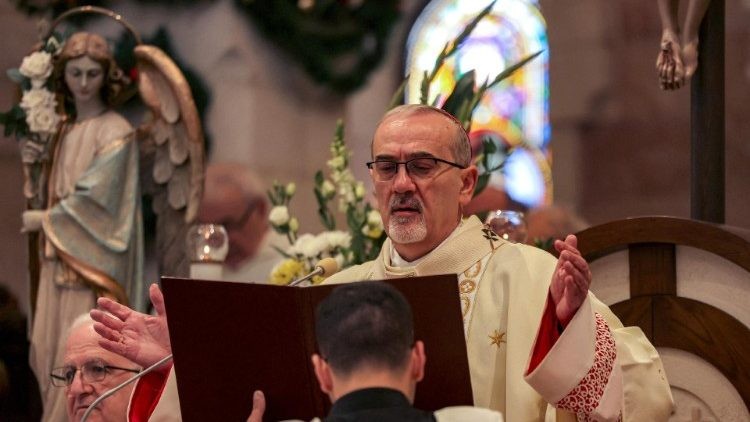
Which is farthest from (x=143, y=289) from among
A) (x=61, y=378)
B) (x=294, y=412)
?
(x=294, y=412)

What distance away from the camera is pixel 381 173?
393 cm

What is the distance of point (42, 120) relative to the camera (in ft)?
27.5

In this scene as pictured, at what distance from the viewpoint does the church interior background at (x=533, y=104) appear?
8703 millimetres

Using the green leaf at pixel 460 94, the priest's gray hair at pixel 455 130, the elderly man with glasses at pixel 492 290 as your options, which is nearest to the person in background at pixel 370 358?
the elderly man with glasses at pixel 492 290

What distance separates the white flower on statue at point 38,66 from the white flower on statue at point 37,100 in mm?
100

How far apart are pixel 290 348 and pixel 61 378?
4.58 feet

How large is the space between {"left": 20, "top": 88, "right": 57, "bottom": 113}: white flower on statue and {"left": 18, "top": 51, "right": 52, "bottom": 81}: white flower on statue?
0.10 meters

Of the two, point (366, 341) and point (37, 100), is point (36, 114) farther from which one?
point (366, 341)

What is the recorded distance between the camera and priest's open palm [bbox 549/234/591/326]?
3.24m

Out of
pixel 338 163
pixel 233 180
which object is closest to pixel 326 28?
Answer: pixel 233 180

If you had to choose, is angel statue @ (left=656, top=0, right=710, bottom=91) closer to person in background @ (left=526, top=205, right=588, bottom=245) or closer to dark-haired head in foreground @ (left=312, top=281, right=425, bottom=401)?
dark-haired head in foreground @ (left=312, top=281, right=425, bottom=401)

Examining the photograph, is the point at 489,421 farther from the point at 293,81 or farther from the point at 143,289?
the point at 293,81

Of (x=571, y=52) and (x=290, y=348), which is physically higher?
(x=571, y=52)

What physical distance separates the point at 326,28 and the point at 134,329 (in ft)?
20.7
